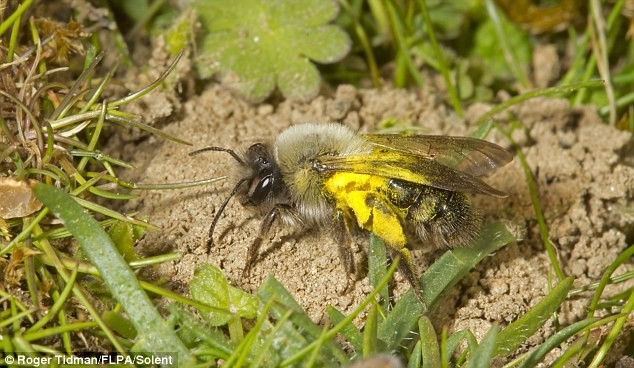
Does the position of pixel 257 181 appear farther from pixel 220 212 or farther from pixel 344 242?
pixel 344 242

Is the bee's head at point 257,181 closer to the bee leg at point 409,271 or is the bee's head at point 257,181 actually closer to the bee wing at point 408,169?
the bee wing at point 408,169

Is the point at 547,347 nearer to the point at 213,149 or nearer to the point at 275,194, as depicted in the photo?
the point at 275,194

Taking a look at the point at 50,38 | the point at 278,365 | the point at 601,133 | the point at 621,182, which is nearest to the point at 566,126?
the point at 601,133

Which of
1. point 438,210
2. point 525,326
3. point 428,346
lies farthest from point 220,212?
point 525,326


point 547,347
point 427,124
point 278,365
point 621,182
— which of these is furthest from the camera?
point 427,124

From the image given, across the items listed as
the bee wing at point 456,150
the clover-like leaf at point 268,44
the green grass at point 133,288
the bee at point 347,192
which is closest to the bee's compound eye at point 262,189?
the bee at point 347,192
